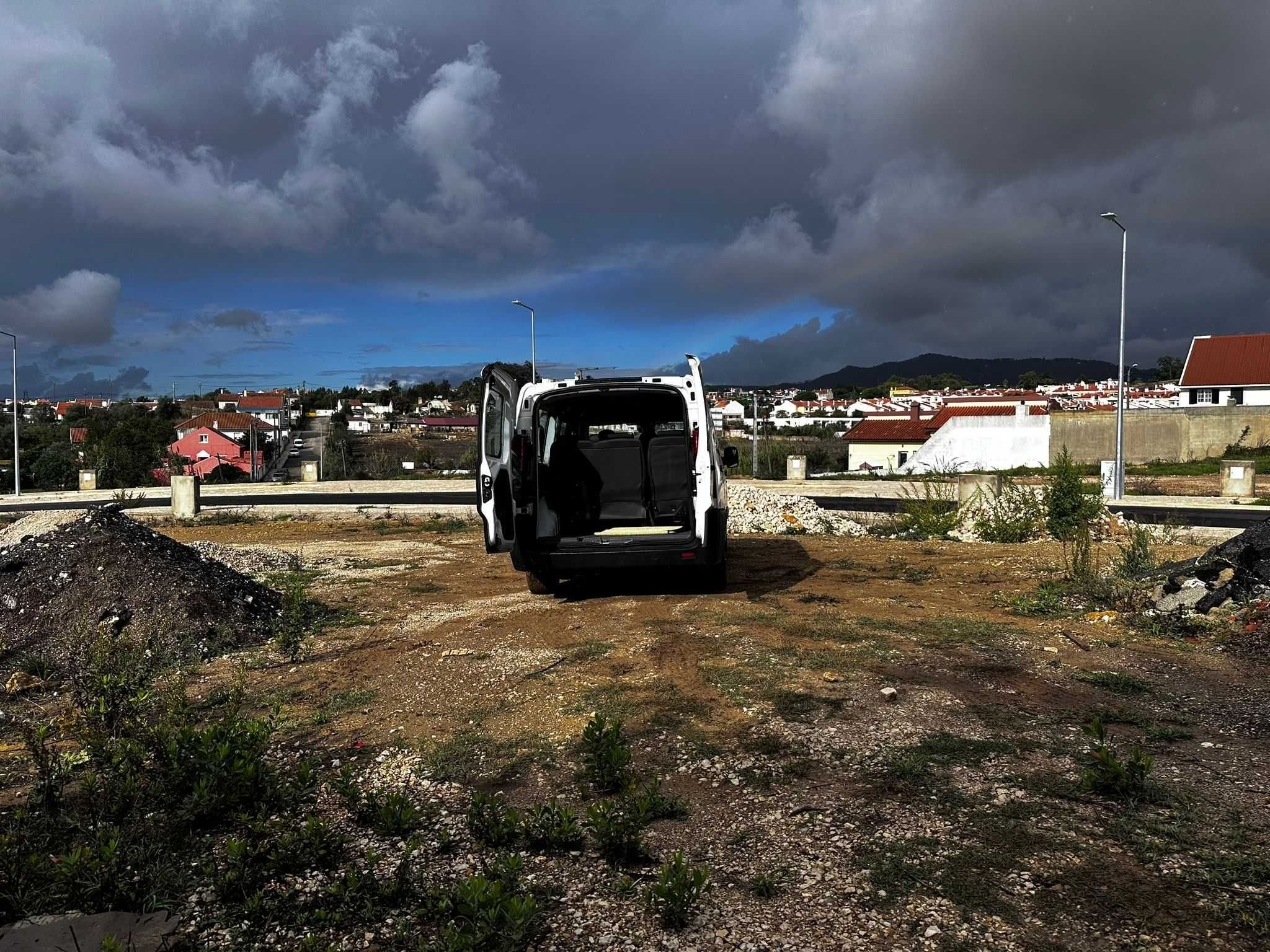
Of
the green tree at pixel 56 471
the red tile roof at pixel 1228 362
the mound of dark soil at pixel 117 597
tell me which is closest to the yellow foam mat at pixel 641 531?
the mound of dark soil at pixel 117 597

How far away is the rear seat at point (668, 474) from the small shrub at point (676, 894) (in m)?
6.33

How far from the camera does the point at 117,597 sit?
7.21 m

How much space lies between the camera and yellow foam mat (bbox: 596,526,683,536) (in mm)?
8250

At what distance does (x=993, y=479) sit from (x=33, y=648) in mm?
13198

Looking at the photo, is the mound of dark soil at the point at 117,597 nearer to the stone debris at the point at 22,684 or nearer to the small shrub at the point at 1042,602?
the stone debris at the point at 22,684

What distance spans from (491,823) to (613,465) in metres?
6.28

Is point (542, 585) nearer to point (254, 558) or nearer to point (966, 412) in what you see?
point (254, 558)

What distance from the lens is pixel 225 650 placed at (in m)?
6.82

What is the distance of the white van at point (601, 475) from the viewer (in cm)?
787

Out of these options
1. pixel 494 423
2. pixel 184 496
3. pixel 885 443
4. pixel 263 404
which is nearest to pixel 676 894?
pixel 494 423

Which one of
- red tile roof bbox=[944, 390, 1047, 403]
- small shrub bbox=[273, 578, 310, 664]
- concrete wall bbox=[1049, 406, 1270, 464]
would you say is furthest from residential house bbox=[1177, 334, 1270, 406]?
small shrub bbox=[273, 578, 310, 664]

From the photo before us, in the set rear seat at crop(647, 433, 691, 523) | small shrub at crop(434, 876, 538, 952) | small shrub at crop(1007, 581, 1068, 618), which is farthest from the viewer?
rear seat at crop(647, 433, 691, 523)

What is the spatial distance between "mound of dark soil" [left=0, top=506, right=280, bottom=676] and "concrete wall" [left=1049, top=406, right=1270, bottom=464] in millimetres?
37025

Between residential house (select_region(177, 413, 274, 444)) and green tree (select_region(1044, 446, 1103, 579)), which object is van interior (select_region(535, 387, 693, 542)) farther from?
residential house (select_region(177, 413, 274, 444))
